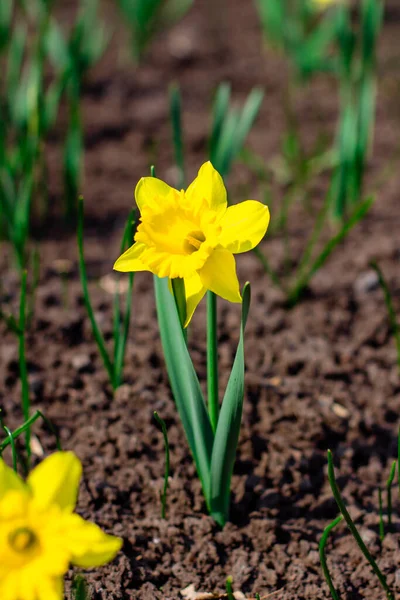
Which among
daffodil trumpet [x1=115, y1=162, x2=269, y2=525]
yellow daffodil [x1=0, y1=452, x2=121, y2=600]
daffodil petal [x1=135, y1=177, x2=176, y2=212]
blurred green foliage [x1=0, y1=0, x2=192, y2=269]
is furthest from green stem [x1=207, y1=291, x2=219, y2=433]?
blurred green foliage [x1=0, y1=0, x2=192, y2=269]

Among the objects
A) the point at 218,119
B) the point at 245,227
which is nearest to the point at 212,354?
the point at 245,227

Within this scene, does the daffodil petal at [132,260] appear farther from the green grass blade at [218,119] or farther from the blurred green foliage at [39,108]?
the green grass blade at [218,119]

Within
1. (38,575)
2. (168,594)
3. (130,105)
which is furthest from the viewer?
(130,105)

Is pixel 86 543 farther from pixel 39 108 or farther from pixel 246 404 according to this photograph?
pixel 39 108

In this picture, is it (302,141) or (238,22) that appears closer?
(302,141)

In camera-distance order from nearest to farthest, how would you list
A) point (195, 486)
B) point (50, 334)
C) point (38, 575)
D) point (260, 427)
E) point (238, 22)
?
point (38, 575) < point (195, 486) < point (260, 427) < point (50, 334) < point (238, 22)

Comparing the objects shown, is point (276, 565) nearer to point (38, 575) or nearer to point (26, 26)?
point (38, 575)

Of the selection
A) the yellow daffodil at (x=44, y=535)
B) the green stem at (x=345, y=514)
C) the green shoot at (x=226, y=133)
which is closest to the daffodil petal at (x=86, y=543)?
the yellow daffodil at (x=44, y=535)

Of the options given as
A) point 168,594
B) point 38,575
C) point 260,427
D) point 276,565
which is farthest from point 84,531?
point 260,427
